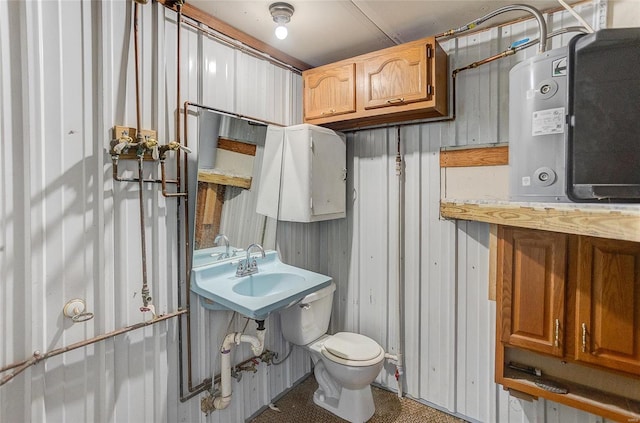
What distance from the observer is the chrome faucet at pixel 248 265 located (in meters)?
2.04

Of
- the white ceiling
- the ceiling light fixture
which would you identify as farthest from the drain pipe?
the white ceiling

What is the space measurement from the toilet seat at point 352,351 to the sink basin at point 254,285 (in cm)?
48

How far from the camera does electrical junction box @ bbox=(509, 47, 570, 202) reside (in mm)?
1290

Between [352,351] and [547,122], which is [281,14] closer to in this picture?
[547,122]

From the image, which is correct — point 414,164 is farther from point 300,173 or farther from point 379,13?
point 379,13

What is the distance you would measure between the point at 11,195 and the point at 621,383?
108 inches

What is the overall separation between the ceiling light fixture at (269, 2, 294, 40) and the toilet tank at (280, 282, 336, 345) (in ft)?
5.23

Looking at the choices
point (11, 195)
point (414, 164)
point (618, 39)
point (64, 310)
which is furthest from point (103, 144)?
point (618, 39)

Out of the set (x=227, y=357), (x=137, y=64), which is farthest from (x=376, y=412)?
(x=137, y=64)

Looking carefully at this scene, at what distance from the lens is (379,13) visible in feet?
6.07

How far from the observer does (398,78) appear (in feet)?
6.46

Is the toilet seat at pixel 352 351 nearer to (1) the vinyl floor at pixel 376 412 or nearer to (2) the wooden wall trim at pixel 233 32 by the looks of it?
(1) the vinyl floor at pixel 376 412

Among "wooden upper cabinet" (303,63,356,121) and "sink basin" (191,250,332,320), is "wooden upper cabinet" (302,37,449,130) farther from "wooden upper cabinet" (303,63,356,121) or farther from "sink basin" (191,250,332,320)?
"sink basin" (191,250,332,320)

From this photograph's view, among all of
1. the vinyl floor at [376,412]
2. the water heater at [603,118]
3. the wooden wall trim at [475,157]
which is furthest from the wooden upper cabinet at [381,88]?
the vinyl floor at [376,412]
